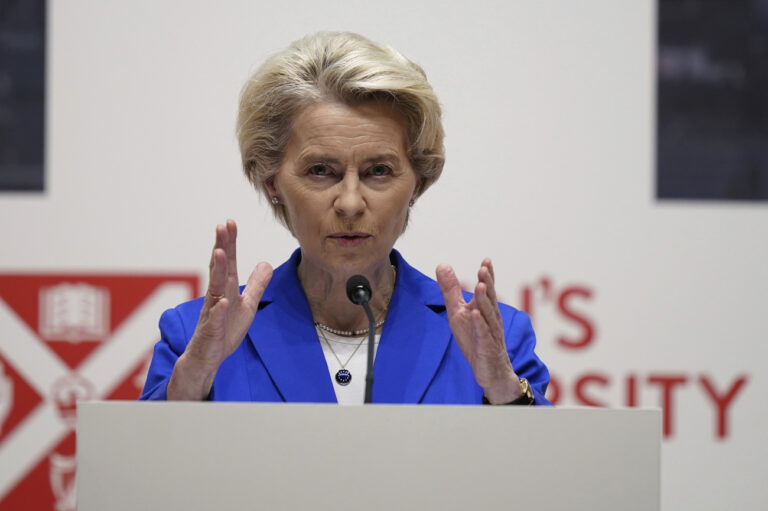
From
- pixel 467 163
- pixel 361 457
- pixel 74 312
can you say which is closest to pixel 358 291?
pixel 361 457

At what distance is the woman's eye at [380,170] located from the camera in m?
1.70

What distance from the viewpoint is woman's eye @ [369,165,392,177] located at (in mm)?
1695

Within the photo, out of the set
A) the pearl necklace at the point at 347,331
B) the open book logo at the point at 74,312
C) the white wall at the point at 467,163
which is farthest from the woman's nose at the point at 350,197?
the open book logo at the point at 74,312

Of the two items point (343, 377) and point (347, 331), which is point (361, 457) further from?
point (347, 331)

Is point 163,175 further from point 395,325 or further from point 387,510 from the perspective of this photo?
point 387,510

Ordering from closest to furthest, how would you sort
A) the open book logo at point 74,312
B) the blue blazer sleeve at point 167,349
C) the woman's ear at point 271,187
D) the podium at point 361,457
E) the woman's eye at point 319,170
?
the podium at point 361,457, the blue blazer sleeve at point 167,349, the woman's eye at point 319,170, the woman's ear at point 271,187, the open book logo at point 74,312

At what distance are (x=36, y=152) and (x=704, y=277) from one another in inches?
85.0

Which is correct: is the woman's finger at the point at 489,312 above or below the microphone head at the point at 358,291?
below

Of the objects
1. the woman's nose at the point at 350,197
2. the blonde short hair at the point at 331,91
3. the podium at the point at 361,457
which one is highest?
the blonde short hair at the point at 331,91

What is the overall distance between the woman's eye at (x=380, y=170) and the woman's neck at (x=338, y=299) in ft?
0.65

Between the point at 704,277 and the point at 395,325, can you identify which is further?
the point at 704,277

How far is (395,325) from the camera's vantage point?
67.4 inches

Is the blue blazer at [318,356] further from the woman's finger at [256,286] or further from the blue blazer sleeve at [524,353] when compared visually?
the woman's finger at [256,286]

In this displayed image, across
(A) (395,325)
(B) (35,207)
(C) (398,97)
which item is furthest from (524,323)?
(B) (35,207)
